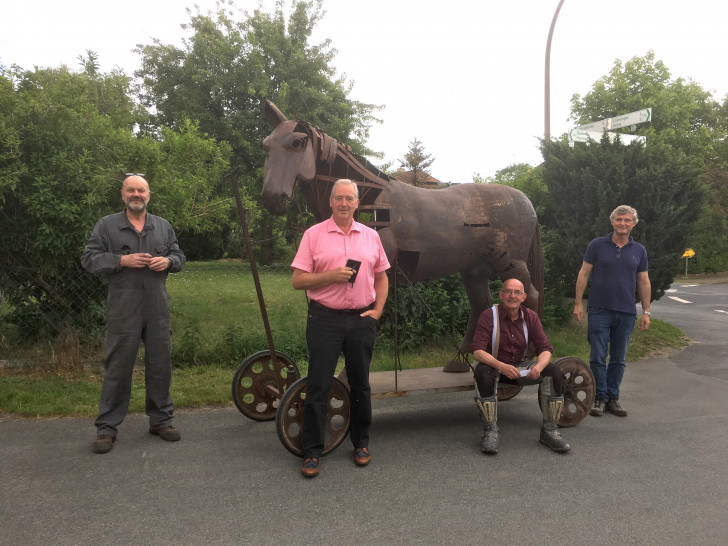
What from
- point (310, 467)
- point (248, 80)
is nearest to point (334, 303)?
point (310, 467)

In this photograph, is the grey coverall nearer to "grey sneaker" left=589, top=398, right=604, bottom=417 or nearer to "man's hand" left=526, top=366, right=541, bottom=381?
"man's hand" left=526, top=366, right=541, bottom=381

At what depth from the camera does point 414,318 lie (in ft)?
21.8

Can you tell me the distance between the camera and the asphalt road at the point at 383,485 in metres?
2.50

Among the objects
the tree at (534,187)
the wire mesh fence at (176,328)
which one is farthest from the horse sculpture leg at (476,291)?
the tree at (534,187)

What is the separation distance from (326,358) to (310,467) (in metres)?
0.69

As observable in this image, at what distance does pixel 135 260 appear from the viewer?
3447mm

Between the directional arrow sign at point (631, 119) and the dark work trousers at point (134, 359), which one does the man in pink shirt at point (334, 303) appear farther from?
the directional arrow sign at point (631, 119)

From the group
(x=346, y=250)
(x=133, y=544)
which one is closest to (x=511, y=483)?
(x=346, y=250)

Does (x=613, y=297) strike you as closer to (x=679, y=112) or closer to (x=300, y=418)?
(x=300, y=418)

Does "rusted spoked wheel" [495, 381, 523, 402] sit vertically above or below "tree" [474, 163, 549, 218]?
below

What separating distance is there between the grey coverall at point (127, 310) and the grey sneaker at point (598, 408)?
3.58m

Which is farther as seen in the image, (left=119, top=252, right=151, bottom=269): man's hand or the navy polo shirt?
the navy polo shirt

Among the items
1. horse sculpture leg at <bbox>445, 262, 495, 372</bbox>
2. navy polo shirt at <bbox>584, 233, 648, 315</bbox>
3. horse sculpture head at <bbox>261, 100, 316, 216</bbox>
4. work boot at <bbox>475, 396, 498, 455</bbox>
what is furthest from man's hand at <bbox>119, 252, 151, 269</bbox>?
navy polo shirt at <bbox>584, 233, 648, 315</bbox>

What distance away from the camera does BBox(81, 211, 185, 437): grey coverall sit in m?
3.52
